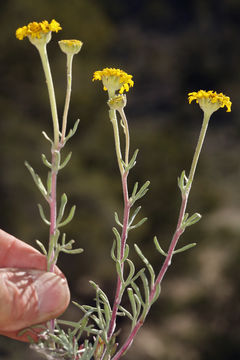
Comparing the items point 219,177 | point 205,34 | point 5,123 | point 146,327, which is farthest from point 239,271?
point 205,34

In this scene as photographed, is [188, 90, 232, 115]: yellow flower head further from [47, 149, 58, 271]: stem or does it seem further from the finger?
the finger

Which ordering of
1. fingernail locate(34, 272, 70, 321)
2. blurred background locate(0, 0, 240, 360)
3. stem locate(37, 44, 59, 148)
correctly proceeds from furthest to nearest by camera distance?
blurred background locate(0, 0, 240, 360), fingernail locate(34, 272, 70, 321), stem locate(37, 44, 59, 148)

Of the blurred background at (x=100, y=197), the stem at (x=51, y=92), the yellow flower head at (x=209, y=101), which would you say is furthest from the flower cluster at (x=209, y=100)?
the blurred background at (x=100, y=197)

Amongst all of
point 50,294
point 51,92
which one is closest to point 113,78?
point 51,92

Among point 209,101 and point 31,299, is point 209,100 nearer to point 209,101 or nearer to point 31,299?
point 209,101

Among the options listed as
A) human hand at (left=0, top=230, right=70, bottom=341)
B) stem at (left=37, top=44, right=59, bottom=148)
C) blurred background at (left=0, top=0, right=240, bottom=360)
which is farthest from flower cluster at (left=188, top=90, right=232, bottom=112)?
blurred background at (left=0, top=0, right=240, bottom=360)

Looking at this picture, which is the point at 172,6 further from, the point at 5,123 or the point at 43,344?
the point at 43,344

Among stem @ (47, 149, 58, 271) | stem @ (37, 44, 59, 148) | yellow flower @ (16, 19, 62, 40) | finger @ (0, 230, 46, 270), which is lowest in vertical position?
finger @ (0, 230, 46, 270)
